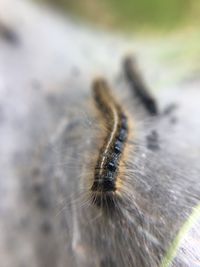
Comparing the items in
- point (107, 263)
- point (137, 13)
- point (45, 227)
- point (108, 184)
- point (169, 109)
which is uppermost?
point (137, 13)

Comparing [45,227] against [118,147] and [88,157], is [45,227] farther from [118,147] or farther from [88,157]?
[118,147]

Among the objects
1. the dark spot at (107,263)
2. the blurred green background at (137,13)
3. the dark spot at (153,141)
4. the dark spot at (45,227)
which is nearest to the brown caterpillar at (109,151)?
the dark spot at (153,141)

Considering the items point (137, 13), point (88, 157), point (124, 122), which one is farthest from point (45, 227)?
point (137, 13)

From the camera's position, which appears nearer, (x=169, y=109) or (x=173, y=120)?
(x=173, y=120)

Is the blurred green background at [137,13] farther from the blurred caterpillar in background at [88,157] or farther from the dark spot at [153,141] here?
the dark spot at [153,141]

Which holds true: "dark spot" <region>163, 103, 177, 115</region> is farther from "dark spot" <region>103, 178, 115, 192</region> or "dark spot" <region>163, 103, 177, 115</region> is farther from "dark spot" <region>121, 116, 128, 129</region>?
"dark spot" <region>103, 178, 115, 192</region>

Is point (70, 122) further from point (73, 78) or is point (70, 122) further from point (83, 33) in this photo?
point (83, 33)
